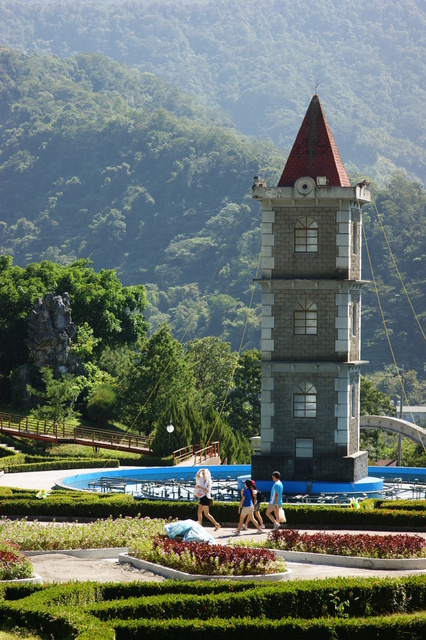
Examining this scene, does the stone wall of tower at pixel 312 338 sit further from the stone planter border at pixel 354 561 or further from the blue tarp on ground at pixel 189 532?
the stone planter border at pixel 354 561

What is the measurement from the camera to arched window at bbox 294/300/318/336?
42.5 metres

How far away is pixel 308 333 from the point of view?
4250 centimetres

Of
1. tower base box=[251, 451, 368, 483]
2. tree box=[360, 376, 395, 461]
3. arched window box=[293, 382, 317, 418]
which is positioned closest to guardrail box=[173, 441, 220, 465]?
tower base box=[251, 451, 368, 483]

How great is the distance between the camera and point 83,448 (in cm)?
6212

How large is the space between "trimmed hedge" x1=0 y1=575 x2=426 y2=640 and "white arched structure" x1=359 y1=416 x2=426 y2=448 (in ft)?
113

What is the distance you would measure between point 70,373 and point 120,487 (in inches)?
1195

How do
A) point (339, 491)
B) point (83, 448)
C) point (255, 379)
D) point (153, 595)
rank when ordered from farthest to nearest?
point (255, 379) < point (83, 448) < point (339, 491) < point (153, 595)

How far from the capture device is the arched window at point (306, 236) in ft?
140

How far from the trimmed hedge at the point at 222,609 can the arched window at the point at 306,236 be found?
854 inches

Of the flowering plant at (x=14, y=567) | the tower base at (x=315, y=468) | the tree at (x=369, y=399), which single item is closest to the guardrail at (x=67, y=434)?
the tree at (x=369, y=399)

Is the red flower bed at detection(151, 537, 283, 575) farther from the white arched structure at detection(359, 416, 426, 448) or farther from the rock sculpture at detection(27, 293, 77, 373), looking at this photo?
the rock sculpture at detection(27, 293, 77, 373)

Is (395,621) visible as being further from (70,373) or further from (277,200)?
(70,373)

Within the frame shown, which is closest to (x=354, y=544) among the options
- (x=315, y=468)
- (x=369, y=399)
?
(x=315, y=468)

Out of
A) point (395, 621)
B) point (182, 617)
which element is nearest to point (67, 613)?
point (182, 617)
